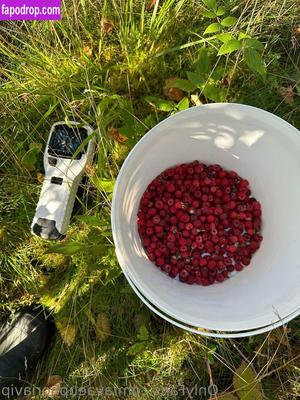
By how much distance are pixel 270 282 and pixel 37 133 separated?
3.50ft

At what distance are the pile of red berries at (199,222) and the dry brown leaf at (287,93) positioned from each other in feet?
1.19

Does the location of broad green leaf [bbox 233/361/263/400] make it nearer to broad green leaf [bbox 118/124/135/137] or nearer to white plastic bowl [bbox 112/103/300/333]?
white plastic bowl [bbox 112/103/300/333]

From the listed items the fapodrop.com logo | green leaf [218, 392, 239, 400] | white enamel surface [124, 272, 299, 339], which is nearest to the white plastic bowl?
white enamel surface [124, 272, 299, 339]

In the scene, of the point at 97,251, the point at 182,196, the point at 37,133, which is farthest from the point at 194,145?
the point at 37,133

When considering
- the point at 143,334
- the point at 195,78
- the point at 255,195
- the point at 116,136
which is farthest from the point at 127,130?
the point at 143,334

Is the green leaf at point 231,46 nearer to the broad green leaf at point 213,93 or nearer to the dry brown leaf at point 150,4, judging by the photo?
the broad green leaf at point 213,93

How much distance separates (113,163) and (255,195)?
562 millimetres

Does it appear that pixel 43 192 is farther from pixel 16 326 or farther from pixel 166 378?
pixel 166 378

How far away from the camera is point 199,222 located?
1702 mm

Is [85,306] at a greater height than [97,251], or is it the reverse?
[97,251]

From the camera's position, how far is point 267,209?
169 centimetres

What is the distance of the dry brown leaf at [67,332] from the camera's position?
1.75 meters

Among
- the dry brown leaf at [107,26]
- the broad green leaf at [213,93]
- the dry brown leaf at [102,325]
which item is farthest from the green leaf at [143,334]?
the dry brown leaf at [107,26]

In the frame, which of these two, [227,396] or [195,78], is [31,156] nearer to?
[195,78]
